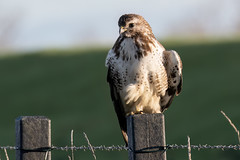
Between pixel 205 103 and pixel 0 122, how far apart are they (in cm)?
851

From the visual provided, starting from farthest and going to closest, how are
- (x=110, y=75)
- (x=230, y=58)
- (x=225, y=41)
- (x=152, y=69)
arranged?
(x=225, y=41)
(x=230, y=58)
(x=110, y=75)
(x=152, y=69)

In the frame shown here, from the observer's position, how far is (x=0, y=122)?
24531 millimetres

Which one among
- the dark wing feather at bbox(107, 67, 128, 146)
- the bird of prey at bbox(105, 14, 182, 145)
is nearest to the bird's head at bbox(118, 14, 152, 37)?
the bird of prey at bbox(105, 14, 182, 145)

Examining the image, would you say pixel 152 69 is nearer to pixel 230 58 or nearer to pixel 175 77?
pixel 175 77

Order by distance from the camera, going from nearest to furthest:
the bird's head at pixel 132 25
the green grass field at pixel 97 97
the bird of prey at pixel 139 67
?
the bird of prey at pixel 139 67, the bird's head at pixel 132 25, the green grass field at pixel 97 97

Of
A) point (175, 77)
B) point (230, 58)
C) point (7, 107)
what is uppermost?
point (230, 58)

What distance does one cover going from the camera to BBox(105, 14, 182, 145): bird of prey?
661 cm

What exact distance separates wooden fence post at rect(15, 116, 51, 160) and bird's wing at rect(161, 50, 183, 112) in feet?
9.69

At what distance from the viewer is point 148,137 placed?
12.6ft

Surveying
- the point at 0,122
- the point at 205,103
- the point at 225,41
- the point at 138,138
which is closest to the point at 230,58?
the point at 225,41

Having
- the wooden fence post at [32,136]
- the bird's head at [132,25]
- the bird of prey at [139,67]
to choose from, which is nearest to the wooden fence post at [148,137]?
the wooden fence post at [32,136]

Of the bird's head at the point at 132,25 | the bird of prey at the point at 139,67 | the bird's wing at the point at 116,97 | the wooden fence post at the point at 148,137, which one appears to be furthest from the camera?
the bird's wing at the point at 116,97

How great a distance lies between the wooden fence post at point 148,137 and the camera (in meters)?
3.82

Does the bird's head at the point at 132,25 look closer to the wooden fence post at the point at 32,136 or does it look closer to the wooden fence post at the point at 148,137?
the wooden fence post at the point at 32,136
